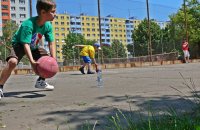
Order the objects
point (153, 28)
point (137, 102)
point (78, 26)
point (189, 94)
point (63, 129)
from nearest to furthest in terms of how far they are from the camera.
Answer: point (63, 129), point (137, 102), point (189, 94), point (153, 28), point (78, 26)

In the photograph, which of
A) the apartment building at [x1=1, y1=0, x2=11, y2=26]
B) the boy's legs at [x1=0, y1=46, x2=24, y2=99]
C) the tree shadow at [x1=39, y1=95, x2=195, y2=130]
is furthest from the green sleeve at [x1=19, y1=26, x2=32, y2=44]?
the apartment building at [x1=1, y1=0, x2=11, y2=26]

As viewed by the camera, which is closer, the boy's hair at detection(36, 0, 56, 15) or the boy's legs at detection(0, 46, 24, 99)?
the boy's legs at detection(0, 46, 24, 99)

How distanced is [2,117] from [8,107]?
66cm

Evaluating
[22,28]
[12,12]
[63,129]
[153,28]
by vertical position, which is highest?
[12,12]

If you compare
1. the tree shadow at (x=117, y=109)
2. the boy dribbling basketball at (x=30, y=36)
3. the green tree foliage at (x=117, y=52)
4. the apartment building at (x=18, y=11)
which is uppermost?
the apartment building at (x=18, y=11)

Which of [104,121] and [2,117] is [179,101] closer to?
[104,121]

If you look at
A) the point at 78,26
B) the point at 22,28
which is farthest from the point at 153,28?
the point at 22,28

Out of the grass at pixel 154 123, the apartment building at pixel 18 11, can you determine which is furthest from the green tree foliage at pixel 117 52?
the grass at pixel 154 123

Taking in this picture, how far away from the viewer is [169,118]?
9.44 ft

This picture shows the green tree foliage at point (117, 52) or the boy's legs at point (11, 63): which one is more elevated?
the green tree foliage at point (117, 52)

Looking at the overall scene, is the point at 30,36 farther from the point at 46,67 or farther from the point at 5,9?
the point at 5,9

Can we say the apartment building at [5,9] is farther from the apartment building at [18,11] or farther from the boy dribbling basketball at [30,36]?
the boy dribbling basketball at [30,36]

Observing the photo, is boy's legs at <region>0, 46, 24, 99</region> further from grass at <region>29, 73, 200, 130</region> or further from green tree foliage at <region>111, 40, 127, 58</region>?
green tree foliage at <region>111, 40, 127, 58</region>

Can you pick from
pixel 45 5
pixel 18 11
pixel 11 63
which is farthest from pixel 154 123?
pixel 18 11
